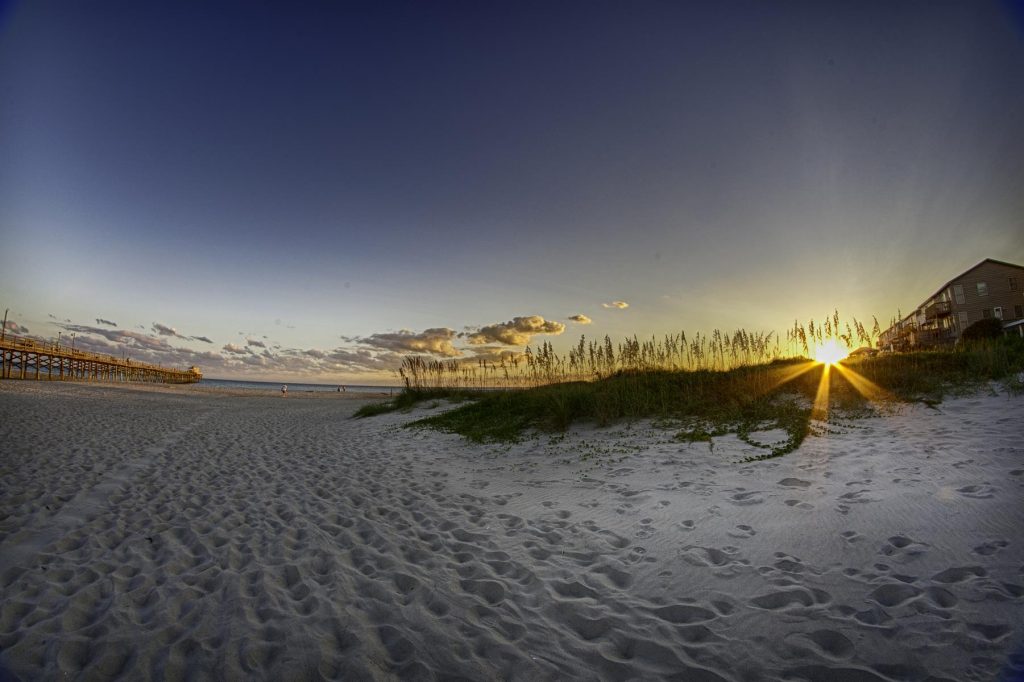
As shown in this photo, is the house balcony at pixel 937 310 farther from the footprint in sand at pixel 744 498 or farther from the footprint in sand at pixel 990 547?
the footprint in sand at pixel 990 547

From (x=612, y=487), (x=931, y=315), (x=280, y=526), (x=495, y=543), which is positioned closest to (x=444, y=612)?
(x=495, y=543)

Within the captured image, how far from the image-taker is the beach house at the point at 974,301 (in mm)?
37812

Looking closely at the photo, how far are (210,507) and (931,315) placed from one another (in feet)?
204

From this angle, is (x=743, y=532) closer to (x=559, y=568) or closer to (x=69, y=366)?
(x=559, y=568)

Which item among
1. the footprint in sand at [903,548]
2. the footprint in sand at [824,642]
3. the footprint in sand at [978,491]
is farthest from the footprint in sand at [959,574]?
the footprint in sand at [978,491]

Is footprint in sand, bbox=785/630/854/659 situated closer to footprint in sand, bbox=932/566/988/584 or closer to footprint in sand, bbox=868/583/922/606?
footprint in sand, bbox=868/583/922/606

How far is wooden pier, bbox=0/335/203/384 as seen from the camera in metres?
50.2

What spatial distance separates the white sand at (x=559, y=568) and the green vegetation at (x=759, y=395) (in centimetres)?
113

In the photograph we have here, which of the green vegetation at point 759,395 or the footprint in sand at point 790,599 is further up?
the green vegetation at point 759,395

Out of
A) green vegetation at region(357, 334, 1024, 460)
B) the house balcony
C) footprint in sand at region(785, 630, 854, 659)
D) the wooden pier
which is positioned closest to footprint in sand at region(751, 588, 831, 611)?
footprint in sand at region(785, 630, 854, 659)

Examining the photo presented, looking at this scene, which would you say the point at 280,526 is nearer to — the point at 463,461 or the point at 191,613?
the point at 191,613

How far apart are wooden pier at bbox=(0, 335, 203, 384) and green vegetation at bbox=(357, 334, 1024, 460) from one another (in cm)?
6446

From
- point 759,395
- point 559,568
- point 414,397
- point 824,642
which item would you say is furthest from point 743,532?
point 414,397

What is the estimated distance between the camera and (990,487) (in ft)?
15.8
